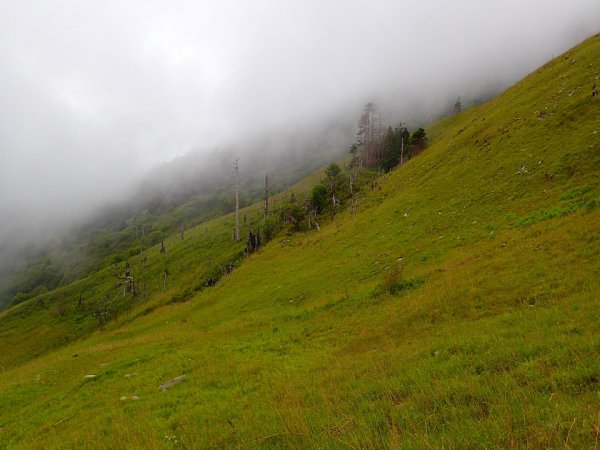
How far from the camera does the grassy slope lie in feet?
20.0

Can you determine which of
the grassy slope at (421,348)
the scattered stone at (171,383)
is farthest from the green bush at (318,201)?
the scattered stone at (171,383)

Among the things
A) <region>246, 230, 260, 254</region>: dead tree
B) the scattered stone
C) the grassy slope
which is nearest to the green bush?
<region>246, 230, 260, 254</region>: dead tree

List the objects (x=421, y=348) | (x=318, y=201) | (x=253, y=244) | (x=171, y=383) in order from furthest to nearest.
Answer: (x=318, y=201), (x=253, y=244), (x=171, y=383), (x=421, y=348)

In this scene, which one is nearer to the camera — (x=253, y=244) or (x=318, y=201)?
(x=253, y=244)

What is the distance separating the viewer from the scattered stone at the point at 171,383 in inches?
533

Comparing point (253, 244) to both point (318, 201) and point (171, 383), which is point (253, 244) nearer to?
point (318, 201)

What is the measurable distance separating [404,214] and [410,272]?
15460 millimetres

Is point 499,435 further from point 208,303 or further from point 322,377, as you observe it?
point 208,303

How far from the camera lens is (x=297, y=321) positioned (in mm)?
20781

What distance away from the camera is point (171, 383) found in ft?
45.6

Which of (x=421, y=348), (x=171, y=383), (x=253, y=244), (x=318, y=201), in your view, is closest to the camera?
(x=421, y=348)

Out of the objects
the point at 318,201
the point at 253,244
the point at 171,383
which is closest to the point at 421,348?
the point at 171,383

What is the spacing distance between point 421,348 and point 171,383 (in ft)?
32.9

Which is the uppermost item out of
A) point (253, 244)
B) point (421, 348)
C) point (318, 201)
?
point (318, 201)
